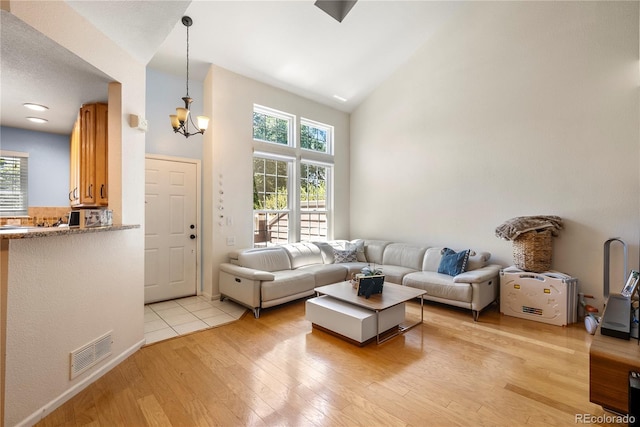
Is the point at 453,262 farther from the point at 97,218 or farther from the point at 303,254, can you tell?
the point at 97,218

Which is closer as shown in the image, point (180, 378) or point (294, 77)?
point (180, 378)

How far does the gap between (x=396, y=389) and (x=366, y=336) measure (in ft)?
2.19

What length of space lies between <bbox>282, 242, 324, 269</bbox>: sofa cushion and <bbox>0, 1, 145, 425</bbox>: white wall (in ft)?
7.15

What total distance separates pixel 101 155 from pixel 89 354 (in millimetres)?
1685

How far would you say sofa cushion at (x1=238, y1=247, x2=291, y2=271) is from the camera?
156 inches

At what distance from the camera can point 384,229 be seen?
18.0ft

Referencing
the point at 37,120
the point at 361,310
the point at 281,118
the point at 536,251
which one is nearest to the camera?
the point at 361,310

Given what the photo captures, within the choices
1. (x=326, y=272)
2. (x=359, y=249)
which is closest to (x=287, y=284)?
(x=326, y=272)

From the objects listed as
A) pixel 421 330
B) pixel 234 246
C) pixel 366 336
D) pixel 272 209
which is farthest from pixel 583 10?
pixel 234 246

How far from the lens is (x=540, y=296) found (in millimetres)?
3361

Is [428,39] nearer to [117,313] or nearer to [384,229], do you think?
[384,229]

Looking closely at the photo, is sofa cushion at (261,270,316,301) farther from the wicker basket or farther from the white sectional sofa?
the wicker basket

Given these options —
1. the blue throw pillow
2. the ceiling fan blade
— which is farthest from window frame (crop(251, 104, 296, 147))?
the blue throw pillow

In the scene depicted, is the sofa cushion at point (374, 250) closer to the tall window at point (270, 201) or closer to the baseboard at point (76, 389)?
the tall window at point (270, 201)
